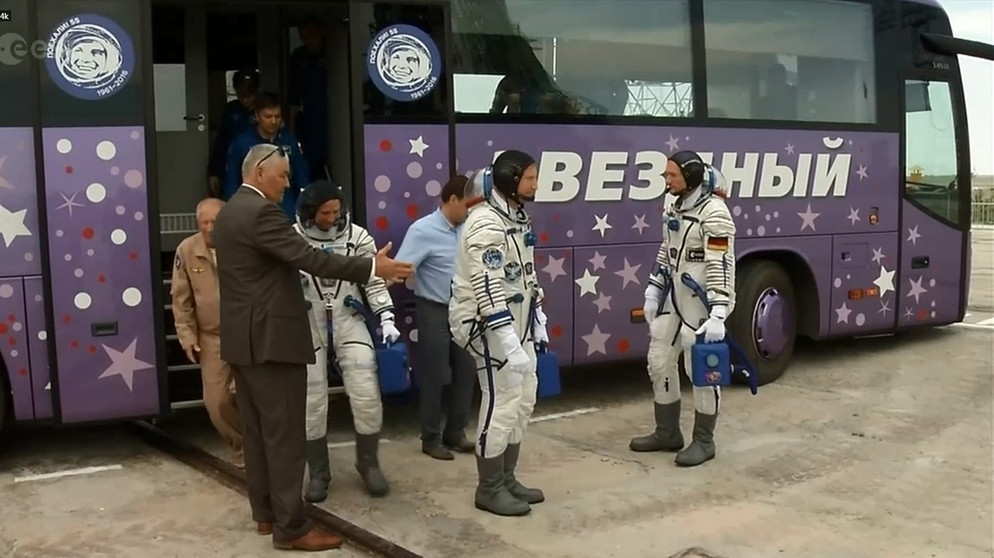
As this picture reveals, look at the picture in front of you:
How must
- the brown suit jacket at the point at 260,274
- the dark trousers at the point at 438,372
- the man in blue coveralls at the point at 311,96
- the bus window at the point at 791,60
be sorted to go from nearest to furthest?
the brown suit jacket at the point at 260,274 < the dark trousers at the point at 438,372 < the man in blue coveralls at the point at 311,96 < the bus window at the point at 791,60

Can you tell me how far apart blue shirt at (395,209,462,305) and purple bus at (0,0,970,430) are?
0.39 m

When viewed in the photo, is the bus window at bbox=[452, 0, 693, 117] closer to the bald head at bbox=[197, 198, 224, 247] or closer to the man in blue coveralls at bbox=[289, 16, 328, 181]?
the man in blue coveralls at bbox=[289, 16, 328, 181]

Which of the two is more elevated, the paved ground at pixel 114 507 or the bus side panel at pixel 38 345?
the bus side panel at pixel 38 345

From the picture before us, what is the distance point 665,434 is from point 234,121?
3720mm

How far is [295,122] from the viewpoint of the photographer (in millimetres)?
7836

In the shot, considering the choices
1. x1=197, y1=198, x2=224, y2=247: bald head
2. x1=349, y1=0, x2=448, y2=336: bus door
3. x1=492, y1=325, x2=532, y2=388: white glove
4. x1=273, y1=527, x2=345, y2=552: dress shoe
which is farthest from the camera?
x1=349, y1=0, x2=448, y2=336: bus door

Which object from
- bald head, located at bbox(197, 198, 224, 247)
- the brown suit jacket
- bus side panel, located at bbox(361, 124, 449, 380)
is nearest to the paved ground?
the brown suit jacket

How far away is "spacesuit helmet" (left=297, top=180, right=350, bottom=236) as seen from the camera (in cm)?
525

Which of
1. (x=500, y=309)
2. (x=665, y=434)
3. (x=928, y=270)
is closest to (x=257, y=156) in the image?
(x=500, y=309)

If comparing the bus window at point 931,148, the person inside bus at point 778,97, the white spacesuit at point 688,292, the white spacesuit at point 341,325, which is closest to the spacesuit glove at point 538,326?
the white spacesuit at point 341,325

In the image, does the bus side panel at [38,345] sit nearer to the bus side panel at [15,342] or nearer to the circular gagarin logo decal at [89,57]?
the bus side panel at [15,342]

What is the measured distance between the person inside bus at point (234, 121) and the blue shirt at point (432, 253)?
175 centimetres

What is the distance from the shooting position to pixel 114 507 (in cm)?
543

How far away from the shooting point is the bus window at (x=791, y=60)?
7.94 meters
